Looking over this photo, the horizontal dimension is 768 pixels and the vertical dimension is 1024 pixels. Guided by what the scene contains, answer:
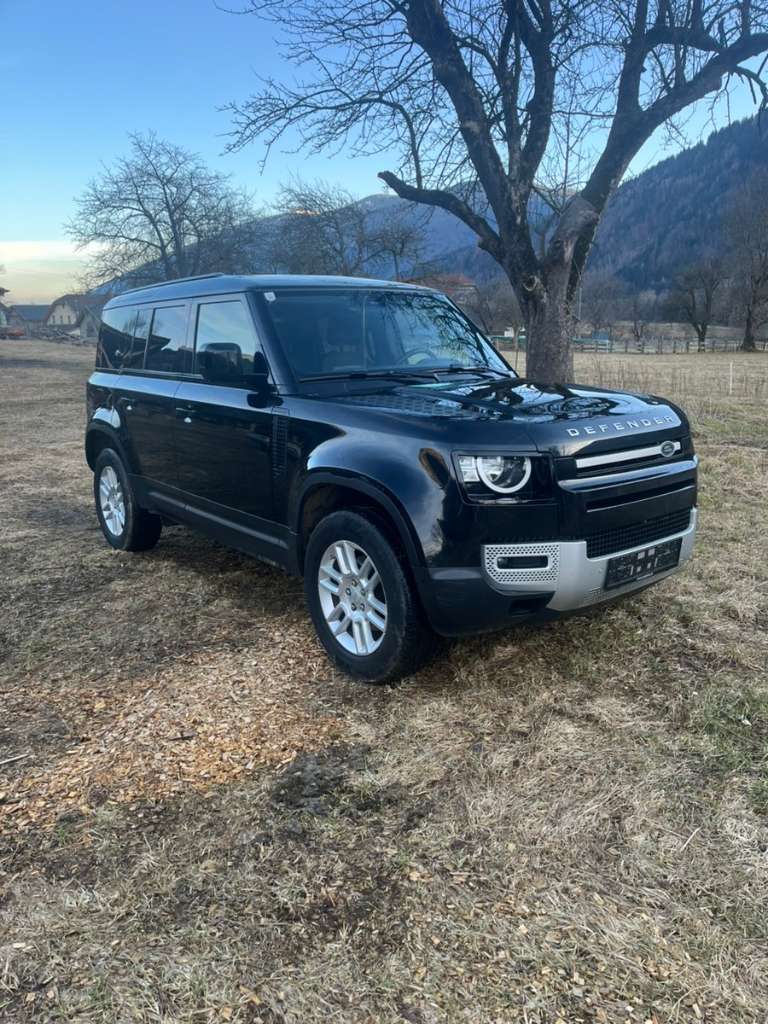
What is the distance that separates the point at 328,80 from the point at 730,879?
1084 cm

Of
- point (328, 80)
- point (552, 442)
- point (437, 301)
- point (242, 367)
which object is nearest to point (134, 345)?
point (242, 367)

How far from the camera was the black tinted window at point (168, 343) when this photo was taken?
4941 millimetres

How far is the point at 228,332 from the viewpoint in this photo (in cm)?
441

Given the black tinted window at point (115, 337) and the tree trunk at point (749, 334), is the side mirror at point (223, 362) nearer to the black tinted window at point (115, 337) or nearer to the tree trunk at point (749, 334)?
the black tinted window at point (115, 337)

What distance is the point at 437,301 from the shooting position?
5.05 m

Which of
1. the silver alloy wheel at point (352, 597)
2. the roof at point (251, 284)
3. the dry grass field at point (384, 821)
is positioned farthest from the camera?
the roof at point (251, 284)

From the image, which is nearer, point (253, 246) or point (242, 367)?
point (242, 367)

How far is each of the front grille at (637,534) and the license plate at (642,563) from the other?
41 millimetres

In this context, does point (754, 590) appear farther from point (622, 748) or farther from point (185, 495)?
point (185, 495)

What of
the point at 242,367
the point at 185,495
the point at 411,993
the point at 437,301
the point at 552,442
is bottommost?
the point at 411,993

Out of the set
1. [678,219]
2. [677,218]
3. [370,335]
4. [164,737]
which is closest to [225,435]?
[370,335]

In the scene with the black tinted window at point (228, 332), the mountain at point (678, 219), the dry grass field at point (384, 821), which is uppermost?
the mountain at point (678, 219)

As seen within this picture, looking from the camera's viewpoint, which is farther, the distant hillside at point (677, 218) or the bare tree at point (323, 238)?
the distant hillside at point (677, 218)

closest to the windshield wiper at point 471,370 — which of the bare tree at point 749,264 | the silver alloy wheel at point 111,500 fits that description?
the silver alloy wheel at point 111,500
